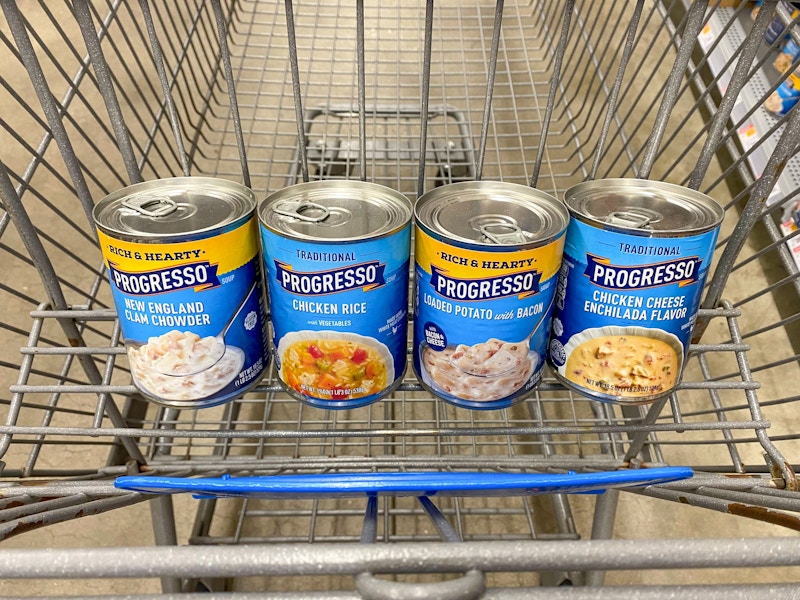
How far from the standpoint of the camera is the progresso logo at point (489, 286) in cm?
63

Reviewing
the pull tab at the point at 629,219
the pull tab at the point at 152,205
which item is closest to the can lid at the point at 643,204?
the pull tab at the point at 629,219

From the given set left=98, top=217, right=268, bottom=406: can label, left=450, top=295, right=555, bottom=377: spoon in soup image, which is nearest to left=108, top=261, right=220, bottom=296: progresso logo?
left=98, top=217, right=268, bottom=406: can label

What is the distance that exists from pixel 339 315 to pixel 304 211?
5.6 inches

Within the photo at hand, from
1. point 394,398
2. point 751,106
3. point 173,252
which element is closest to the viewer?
point 173,252

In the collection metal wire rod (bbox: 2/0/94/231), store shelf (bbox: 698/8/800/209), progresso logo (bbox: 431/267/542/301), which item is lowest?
store shelf (bbox: 698/8/800/209)

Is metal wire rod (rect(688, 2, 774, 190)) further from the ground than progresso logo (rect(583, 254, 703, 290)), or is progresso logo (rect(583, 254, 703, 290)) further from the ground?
metal wire rod (rect(688, 2, 774, 190))

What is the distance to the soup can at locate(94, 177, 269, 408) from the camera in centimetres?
62

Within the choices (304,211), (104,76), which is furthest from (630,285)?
(104,76)

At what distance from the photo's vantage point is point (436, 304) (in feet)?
2.20

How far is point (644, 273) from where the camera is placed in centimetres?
64

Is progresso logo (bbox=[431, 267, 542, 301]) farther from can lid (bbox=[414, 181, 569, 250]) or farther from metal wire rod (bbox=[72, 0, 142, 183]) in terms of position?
metal wire rod (bbox=[72, 0, 142, 183])

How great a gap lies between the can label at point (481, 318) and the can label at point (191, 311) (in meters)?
0.19

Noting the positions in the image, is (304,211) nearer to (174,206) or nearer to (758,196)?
(174,206)

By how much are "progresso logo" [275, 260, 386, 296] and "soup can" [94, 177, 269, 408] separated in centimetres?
6
